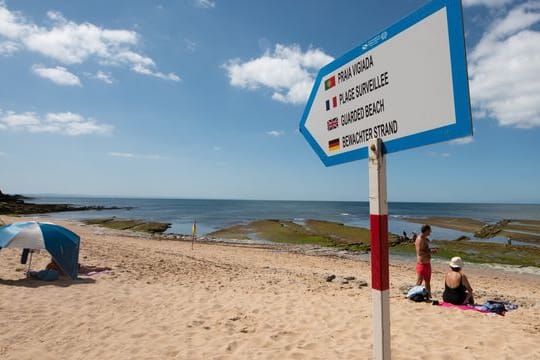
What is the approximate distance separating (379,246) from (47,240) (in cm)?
975

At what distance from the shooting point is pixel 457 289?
7672 mm

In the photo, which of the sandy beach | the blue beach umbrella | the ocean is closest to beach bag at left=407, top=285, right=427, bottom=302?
the sandy beach

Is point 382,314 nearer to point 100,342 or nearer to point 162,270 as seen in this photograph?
point 100,342

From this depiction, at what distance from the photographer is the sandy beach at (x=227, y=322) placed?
507 cm

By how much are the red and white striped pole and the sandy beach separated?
342 centimetres

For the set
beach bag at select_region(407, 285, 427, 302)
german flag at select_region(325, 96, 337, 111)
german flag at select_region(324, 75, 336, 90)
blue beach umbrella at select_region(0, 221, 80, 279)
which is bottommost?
beach bag at select_region(407, 285, 427, 302)

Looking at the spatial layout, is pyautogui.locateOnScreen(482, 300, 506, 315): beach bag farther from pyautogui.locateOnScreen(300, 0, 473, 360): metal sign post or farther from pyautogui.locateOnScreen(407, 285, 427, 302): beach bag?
pyautogui.locateOnScreen(300, 0, 473, 360): metal sign post

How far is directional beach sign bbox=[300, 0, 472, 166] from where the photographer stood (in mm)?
1467

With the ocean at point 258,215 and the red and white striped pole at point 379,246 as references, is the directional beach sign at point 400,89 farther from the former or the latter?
the ocean at point 258,215

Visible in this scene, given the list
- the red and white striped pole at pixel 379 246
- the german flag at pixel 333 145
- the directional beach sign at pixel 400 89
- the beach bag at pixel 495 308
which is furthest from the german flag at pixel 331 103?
the beach bag at pixel 495 308

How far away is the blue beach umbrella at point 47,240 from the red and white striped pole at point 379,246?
9509 millimetres

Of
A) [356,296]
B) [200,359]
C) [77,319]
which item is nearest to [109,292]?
[77,319]

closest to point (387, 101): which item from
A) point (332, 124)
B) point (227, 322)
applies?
point (332, 124)

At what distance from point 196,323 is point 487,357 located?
467cm
